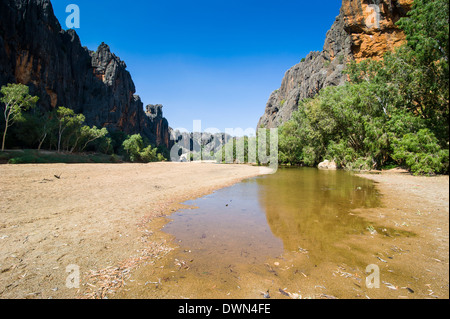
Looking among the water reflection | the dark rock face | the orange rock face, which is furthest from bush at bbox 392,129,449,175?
the dark rock face

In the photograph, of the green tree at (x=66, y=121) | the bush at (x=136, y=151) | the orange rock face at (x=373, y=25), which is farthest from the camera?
the bush at (x=136, y=151)

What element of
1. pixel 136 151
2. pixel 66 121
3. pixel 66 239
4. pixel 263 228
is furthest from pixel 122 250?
pixel 136 151

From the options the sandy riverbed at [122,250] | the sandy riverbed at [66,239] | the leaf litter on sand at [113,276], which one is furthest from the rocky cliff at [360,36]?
the leaf litter on sand at [113,276]

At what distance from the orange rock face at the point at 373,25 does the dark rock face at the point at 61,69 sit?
91.5 meters

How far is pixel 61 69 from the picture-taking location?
77.6 metres

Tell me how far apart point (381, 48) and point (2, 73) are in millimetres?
95319

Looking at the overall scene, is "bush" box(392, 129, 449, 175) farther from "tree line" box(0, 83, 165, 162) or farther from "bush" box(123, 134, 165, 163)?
"bush" box(123, 134, 165, 163)

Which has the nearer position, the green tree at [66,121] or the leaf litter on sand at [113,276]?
the leaf litter on sand at [113,276]

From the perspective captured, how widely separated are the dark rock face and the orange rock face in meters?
91.5

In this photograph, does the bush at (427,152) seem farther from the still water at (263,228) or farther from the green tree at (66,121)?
the green tree at (66,121)

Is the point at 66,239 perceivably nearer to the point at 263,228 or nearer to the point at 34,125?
the point at 263,228

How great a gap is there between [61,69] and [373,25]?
104m

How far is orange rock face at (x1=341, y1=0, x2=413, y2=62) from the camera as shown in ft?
129

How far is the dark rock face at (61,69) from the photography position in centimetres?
5825
